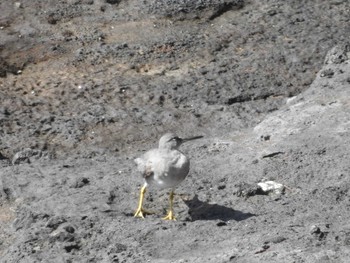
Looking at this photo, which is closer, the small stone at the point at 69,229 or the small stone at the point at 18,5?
the small stone at the point at 69,229

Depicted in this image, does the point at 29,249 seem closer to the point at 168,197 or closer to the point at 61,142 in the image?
the point at 168,197

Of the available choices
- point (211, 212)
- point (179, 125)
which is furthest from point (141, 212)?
point (179, 125)

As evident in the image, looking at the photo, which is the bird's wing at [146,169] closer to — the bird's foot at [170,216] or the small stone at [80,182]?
the bird's foot at [170,216]

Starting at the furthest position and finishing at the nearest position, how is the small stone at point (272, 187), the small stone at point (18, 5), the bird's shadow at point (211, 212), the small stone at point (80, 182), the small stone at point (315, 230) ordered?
the small stone at point (18, 5) < the small stone at point (80, 182) < the small stone at point (272, 187) < the bird's shadow at point (211, 212) < the small stone at point (315, 230)

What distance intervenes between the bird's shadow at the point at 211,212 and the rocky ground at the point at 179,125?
19mm

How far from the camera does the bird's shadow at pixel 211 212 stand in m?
8.76

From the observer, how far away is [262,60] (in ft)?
45.6

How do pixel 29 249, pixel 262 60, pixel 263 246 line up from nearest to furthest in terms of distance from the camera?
1. pixel 263 246
2. pixel 29 249
3. pixel 262 60

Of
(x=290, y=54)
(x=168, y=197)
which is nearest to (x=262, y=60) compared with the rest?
(x=290, y=54)

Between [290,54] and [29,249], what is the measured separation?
7.18 metres

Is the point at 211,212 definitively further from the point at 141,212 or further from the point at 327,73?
the point at 327,73

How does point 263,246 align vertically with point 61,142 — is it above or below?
above

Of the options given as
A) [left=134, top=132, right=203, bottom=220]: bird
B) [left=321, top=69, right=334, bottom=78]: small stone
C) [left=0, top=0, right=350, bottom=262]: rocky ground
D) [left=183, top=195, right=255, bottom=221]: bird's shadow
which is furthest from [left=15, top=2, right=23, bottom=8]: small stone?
[left=183, top=195, right=255, bottom=221]: bird's shadow

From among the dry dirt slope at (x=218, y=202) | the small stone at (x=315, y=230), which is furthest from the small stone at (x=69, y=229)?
the small stone at (x=315, y=230)
